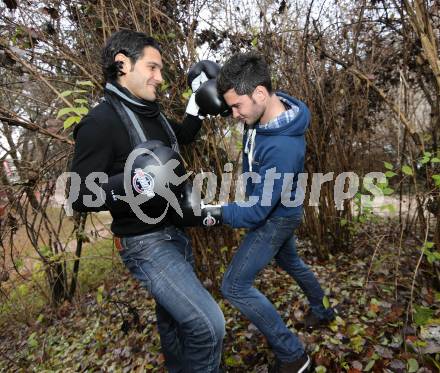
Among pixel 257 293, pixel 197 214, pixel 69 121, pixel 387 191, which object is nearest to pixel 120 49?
pixel 69 121

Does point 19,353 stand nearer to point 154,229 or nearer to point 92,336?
point 92,336

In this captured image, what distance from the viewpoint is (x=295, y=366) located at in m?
1.94

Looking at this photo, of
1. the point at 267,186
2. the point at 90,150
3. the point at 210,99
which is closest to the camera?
the point at 90,150

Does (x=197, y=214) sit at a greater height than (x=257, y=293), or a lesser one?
greater

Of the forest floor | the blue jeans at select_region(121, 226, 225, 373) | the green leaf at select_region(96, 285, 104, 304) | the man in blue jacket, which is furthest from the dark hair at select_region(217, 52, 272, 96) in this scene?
the green leaf at select_region(96, 285, 104, 304)

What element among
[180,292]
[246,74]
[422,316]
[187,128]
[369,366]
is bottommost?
[369,366]

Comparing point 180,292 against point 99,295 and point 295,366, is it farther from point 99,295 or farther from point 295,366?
point 99,295

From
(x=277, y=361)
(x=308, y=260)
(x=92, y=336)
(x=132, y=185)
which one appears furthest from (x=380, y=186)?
(x=92, y=336)

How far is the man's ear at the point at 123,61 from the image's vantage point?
1.81 meters

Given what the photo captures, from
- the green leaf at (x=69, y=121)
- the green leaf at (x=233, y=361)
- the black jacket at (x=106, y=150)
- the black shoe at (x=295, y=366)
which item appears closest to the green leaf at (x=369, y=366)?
the black shoe at (x=295, y=366)

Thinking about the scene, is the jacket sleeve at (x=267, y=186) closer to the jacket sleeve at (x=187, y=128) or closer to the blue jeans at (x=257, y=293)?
the blue jeans at (x=257, y=293)

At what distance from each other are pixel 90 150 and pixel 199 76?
960 millimetres

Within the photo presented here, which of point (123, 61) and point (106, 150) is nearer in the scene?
point (106, 150)

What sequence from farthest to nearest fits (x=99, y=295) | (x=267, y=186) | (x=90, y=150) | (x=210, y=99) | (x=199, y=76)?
(x=99, y=295), (x=199, y=76), (x=210, y=99), (x=267, y=186), (x=90, y=150)
